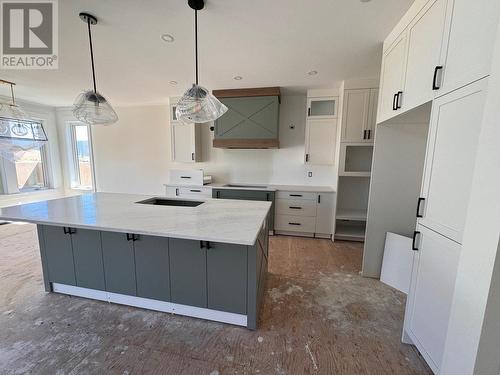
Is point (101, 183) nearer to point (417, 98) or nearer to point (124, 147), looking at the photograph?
point (124, 147)

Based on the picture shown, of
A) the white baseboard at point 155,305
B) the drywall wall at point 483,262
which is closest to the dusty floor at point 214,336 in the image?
the white baseboard at point 155,305

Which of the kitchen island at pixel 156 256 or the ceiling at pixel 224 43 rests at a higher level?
the ceiling at pixel 224 43

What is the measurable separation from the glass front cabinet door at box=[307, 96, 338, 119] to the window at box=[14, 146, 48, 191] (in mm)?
5826

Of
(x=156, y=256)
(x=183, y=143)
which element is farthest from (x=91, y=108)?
(x=183, y=143)

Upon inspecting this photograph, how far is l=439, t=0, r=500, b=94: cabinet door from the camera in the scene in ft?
2.87

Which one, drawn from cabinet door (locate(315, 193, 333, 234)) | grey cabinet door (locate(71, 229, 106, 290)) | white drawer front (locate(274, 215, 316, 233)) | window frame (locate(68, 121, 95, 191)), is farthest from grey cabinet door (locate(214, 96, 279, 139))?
window frame (locate(68, 121, 95, 191))

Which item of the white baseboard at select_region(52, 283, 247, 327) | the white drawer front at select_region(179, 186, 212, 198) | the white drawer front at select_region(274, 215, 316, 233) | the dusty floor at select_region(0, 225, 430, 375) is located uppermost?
the white drawer front at select_region(179, 186, 212, 198)

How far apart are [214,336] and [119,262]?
3.27ft

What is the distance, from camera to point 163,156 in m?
4.45

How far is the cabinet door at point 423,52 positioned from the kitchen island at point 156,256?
1397mm

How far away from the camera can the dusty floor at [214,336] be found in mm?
1316

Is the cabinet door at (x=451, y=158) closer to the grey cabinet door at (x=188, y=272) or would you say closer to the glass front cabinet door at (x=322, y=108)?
the grey cabinet door at (x=188, y=272)

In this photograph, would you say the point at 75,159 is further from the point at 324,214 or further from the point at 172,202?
the point at 324,214

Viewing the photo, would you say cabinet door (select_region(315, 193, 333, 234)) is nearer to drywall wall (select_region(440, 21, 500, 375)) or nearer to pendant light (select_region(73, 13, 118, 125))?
drywall wall (select_region(440, 21, 500, 375))
